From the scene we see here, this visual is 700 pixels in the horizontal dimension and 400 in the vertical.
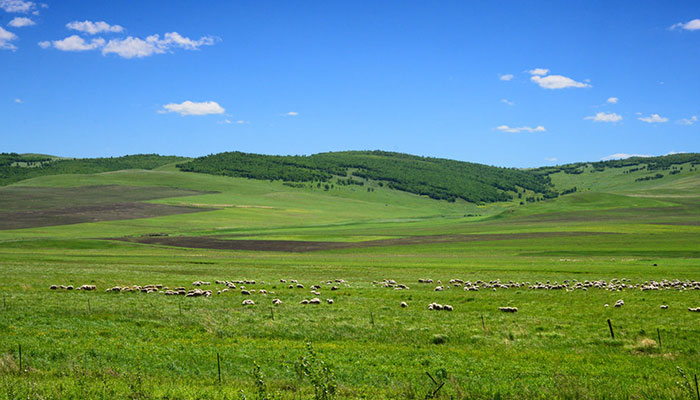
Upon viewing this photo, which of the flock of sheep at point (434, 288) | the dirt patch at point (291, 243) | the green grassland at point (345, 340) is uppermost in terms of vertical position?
the green grassland at point (345, 340)

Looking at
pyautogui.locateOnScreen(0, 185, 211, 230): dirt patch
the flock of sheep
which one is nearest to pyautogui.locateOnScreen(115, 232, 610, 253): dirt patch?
pyautogui.locateOnScreen(0, 185, 211, 230): dirt patch

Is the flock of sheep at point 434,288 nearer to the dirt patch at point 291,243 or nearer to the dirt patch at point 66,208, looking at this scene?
the dirt patch at point 291,243

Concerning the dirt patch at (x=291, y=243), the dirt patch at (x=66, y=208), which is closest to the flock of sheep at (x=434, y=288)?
the dirt patch at (x=291, y=243)

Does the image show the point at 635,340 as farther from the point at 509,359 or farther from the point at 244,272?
the point at 244,272

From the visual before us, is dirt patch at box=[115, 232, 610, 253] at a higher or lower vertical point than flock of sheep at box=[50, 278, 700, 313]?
lower

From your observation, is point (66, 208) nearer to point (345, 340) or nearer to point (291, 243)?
point (291, 243)

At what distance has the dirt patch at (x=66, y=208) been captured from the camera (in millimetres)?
138625

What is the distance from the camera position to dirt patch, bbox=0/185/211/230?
139 m

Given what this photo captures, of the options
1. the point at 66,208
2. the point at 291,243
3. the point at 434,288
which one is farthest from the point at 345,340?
the point at 66,208

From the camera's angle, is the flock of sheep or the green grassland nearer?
the green grassland

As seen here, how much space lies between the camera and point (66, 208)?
162875 millimetres

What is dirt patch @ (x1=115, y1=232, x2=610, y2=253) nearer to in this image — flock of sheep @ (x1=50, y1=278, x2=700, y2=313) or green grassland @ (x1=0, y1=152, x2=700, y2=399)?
green grassland @ (x1=0, y1=152, x2=700, y2=399)

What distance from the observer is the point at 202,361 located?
59.9 feet

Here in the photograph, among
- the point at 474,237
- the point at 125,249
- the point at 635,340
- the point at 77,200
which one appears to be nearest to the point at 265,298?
the point at 635,340
